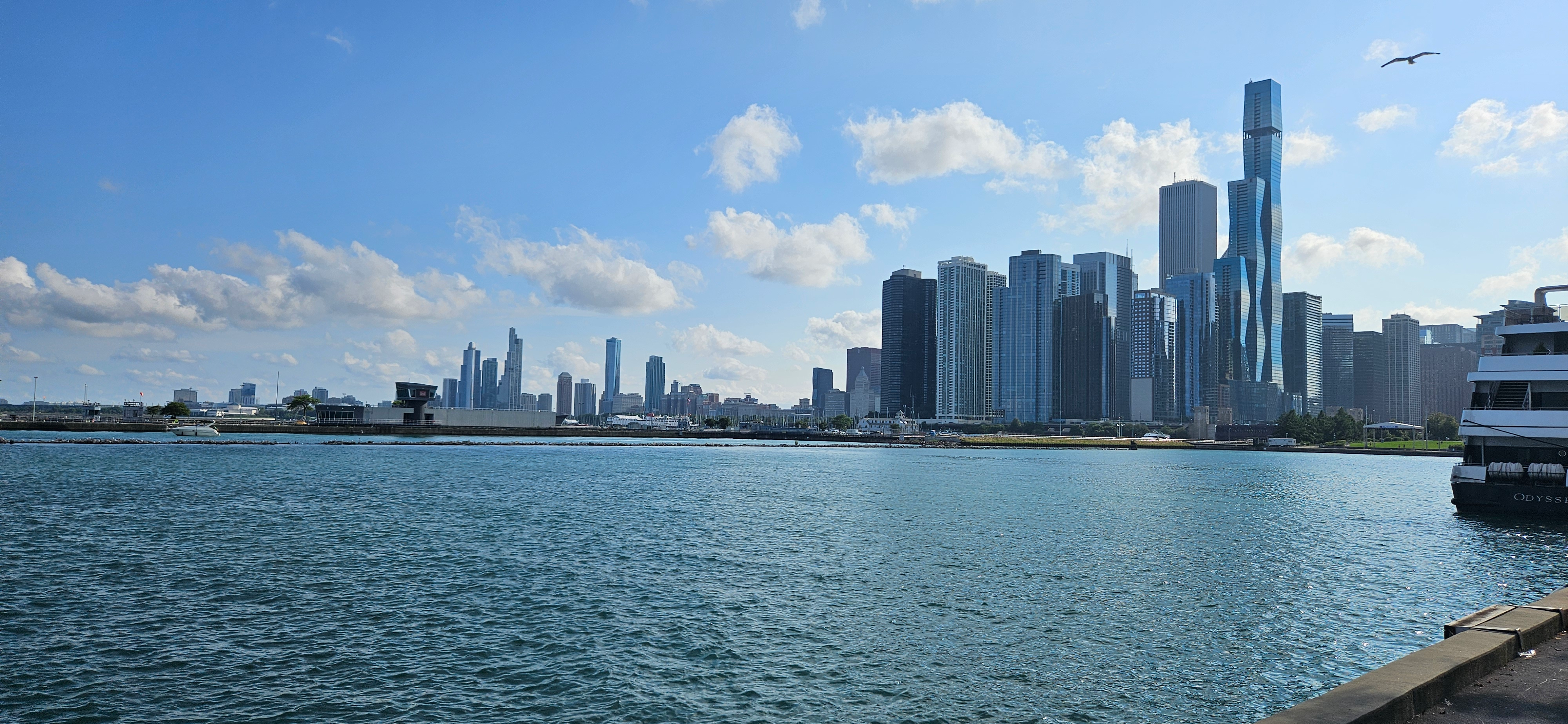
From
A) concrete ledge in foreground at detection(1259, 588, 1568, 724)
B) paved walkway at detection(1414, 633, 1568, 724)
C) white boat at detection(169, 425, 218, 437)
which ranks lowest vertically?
white boat at detection(169, 425, 218, 437)

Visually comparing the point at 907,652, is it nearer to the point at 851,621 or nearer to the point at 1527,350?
the point at 851,621

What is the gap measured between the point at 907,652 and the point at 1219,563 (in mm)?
24292

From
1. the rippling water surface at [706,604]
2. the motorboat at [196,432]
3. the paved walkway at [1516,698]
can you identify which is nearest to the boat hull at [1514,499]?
the rippling water surface at [706,604]

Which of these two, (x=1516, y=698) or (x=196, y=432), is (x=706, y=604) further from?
(x=196, y=432)

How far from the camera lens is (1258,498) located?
81625 millimetres

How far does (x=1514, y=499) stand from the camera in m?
55.0

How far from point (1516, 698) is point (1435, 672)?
1.37 meters

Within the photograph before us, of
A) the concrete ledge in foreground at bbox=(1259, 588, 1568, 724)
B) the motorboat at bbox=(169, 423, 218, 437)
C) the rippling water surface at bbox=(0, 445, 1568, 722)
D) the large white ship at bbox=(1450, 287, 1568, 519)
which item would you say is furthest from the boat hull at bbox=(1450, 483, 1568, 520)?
the motorboat at bbox=(169, 423, 218, 437)

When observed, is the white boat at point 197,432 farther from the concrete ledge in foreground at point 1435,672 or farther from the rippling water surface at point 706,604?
the concrete ledge in foreground at point 1435,672

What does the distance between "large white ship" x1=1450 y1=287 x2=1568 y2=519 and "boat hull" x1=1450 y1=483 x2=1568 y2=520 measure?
0.13 ft

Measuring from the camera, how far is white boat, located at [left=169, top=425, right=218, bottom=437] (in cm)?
18075

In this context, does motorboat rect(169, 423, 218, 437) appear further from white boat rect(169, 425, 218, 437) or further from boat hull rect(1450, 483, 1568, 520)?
boat hull rect(1450, 483, 1568, 520)

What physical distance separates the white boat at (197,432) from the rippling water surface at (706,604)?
135m

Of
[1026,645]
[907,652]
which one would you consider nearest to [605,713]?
[907,652]
